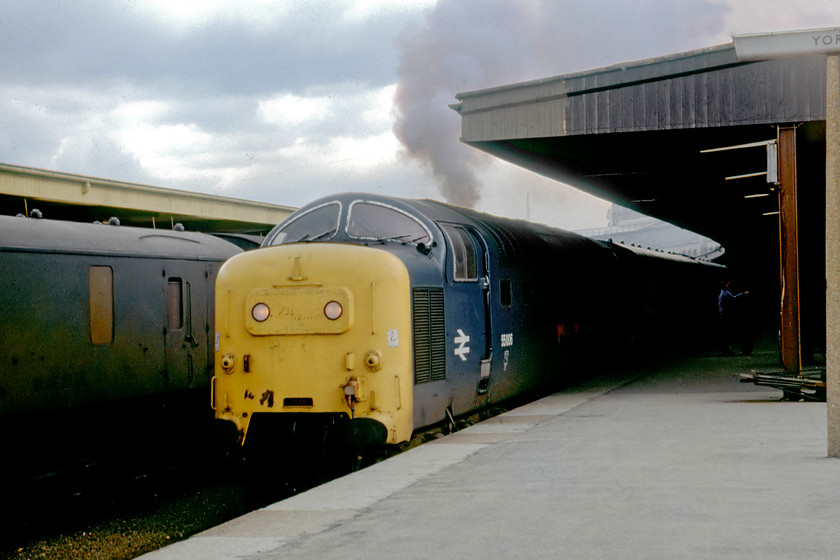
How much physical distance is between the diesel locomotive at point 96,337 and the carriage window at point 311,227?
1990 mm

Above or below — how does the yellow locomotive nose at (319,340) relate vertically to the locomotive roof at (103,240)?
below

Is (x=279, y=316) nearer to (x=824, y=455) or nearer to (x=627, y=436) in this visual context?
(x=627, y=436)

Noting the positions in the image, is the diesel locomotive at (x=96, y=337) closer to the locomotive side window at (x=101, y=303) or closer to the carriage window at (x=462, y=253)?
the locomotive side window at (x=101, y=303)

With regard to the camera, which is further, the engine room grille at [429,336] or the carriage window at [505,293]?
the carriage window at [505,293]

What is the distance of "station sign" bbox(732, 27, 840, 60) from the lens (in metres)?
8.09

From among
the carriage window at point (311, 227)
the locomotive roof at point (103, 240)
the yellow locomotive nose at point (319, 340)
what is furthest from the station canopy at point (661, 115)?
the yellow locomotive nose at point (319, 340)

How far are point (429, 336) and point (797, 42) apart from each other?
14.6 ft

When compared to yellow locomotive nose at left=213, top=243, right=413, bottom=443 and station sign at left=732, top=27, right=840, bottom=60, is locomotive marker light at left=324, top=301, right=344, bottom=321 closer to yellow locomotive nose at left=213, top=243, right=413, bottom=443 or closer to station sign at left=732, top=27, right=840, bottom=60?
yellow locomotive nose at left=213, top=243, right=413, bottom=443

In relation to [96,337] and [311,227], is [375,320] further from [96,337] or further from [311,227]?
[96,337]

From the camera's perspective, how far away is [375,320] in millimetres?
9016

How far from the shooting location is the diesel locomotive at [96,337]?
9.59 meters

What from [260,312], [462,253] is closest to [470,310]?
[462,253]

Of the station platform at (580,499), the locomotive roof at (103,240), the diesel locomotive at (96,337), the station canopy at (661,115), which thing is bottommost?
the station platform at (580,499)

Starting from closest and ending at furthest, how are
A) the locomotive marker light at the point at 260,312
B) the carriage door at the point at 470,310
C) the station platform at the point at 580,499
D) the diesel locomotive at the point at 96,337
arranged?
the station platform at the point at 580,499 < the locomotive marker light at the point at 260,312 < the diesel locomotive at the point at 96,337 < the carriage door at the point at 470,310
